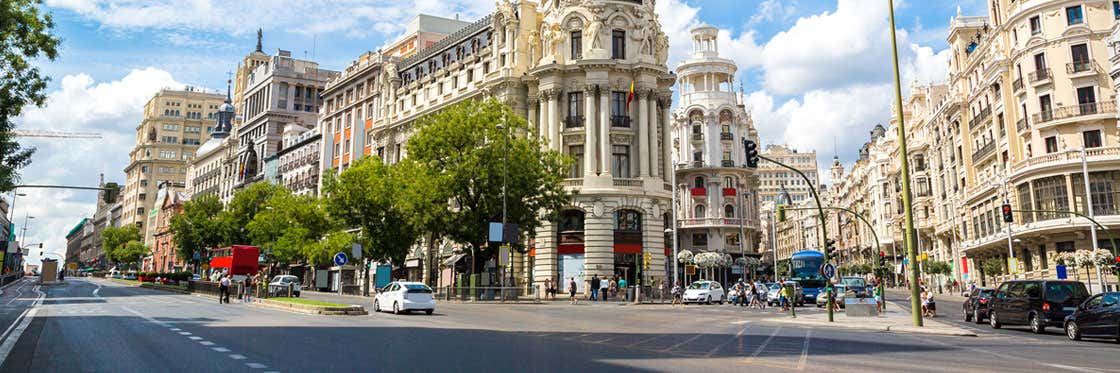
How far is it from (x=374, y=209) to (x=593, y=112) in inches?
658

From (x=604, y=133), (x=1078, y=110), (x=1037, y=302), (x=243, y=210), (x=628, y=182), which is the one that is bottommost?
(x=1037, y=302)

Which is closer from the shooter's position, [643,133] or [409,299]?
[409,299]

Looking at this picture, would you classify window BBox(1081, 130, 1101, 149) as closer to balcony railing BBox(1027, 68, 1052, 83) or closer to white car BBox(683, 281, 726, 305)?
balcony railing BBox(1027, 68, 1052, 83)

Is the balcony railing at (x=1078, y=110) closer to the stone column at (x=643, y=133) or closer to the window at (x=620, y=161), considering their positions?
the stone column at (x=643, y=133)

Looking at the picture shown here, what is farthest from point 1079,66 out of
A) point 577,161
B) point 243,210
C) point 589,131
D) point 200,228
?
point 200,228

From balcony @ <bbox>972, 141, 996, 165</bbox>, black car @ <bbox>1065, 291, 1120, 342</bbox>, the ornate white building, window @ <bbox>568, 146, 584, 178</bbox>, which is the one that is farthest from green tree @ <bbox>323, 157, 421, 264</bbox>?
balcony @ <bbox>972, 141, 996, 165</bbox>

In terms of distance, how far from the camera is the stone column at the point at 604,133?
168 ft

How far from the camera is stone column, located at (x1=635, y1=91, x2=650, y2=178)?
52312 millimetres

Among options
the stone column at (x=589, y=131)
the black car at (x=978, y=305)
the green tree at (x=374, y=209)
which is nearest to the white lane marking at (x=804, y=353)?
the black car at (x=978, y=305)

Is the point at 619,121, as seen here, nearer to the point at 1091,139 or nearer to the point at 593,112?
the point at 593,112

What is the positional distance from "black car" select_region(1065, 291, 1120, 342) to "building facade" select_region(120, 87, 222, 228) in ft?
578

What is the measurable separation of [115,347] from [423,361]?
6980mm

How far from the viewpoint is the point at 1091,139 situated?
4966 cm

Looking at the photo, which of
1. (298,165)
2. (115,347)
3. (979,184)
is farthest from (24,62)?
(298,165)
